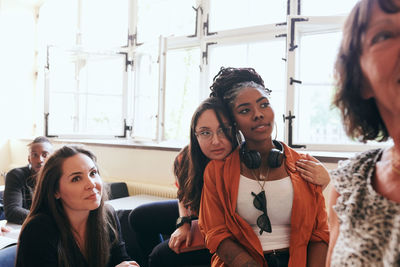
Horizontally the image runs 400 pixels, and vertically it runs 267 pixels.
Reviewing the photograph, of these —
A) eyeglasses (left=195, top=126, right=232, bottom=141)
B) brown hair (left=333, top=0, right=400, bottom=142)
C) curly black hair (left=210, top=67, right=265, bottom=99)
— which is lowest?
eyeglasses (left=195, top=126, right=232, bottom=141)

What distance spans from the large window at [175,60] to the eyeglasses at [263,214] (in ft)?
4.27

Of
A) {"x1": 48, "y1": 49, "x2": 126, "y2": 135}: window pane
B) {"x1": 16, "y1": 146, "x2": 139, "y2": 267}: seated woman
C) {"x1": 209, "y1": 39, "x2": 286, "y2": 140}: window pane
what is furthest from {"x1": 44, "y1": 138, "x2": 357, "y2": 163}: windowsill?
{"x1": 16, "y1": 146, "x2": 139, "y2": 267}: seated woman

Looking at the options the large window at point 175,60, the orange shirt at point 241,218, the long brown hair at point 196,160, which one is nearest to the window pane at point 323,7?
the large window at point 175,60

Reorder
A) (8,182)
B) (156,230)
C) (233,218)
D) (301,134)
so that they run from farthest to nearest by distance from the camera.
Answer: (301,134), (8,182), (156,230), (233,218)

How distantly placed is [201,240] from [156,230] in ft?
2.04

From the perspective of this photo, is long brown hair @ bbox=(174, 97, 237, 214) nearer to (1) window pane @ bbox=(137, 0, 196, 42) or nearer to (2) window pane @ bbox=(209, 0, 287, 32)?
(2) window pane @ bbox=(209, 0, 287, 32)

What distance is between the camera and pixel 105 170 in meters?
4.16

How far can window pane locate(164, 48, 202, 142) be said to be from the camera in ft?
13.1

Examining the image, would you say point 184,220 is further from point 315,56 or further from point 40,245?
point 315,56

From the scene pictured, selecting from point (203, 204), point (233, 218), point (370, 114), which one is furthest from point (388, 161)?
point (203, 204)

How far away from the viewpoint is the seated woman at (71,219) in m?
1.53

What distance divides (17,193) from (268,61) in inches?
90.2

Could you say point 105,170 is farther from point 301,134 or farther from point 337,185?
point 337,185

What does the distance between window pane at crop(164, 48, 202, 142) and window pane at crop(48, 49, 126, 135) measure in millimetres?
590
